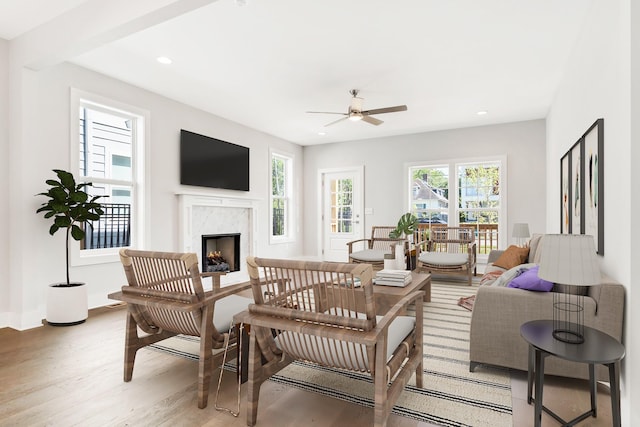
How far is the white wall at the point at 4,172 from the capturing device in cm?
334

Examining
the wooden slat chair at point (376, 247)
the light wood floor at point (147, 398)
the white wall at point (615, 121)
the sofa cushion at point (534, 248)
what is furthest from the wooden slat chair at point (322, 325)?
the wooden slat chair at point (376, 247)

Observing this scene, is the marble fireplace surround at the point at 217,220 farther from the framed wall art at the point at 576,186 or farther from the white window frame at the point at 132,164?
the framed wall art at the point at 576,186

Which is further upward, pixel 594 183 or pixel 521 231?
pixel 594 183

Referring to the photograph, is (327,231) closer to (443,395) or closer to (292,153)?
(292,153)

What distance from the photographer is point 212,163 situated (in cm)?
551

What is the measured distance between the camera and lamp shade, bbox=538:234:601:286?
1.66 metres

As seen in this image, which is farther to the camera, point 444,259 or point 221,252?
point 221,252

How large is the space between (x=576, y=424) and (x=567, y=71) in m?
3.34

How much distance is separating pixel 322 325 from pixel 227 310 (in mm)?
1003

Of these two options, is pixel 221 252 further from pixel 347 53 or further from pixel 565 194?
pixel 565 194

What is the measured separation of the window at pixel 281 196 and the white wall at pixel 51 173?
2267mm

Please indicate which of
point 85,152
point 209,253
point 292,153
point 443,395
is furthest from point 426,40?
point 292,153

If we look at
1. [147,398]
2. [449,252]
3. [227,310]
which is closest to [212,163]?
[227,310]

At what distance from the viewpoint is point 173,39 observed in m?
3.25
